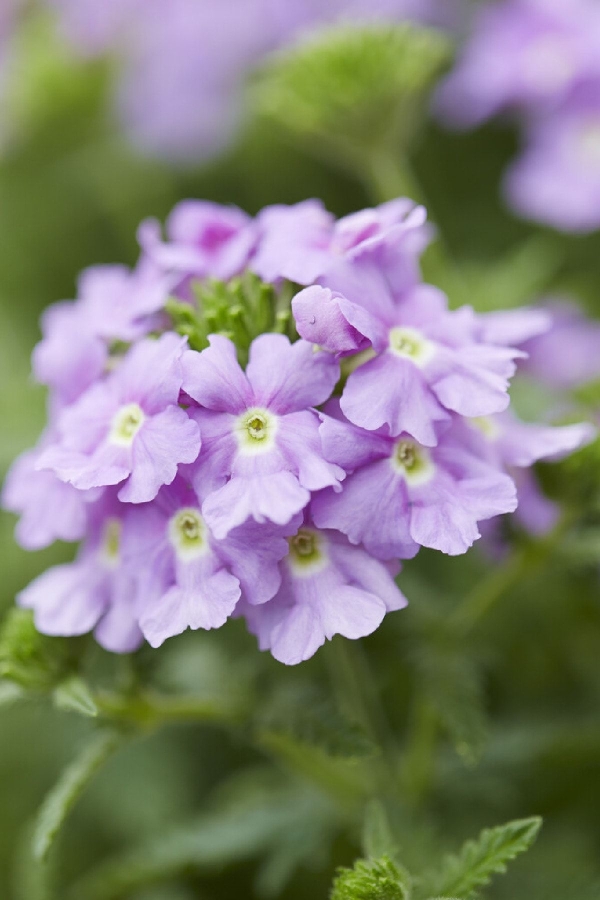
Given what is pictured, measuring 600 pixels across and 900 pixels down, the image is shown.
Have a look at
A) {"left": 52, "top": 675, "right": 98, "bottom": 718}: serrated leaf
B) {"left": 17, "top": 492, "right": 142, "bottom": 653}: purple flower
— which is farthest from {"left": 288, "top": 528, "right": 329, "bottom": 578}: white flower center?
{"left": 52, "top": 675, "right": 98, "bottom": 718}: serrated leaf

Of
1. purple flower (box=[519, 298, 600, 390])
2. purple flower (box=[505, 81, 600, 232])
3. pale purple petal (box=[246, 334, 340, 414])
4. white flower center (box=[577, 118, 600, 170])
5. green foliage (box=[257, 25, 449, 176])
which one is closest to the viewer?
pale purple petal (box=[246, 334, 340, 414])

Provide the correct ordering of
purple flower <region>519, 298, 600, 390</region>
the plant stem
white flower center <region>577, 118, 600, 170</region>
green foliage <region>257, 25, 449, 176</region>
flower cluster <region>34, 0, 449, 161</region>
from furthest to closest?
flower cluster <region>34, 0, 449, 161</region> < white flower center <region>577, 118, 600, 170</region> < purple flower <region>519, 298, 600, 390</region> < green foliage <region>257, 25, 449, 176</region> < the plant stem

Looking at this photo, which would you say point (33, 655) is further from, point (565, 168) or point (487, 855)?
point (565, 168)

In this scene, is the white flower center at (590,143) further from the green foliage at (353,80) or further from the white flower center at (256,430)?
the white flower center at (256,430)

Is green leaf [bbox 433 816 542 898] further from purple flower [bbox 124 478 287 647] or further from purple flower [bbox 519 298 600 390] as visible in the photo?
purple flower [bbox 519 298 600 390]

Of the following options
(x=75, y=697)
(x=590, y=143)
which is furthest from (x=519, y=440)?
(x=590, y=143)

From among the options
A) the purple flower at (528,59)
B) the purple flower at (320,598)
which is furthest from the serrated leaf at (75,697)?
the purple flower at (528,59)

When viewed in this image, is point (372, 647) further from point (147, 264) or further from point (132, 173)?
point (132, 173)

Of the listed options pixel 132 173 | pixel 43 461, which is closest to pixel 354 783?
pixel 43 461

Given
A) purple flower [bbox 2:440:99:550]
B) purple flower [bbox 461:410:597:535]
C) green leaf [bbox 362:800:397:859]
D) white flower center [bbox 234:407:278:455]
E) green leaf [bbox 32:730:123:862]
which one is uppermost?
white flower center [bbox 234:407:278:455]
